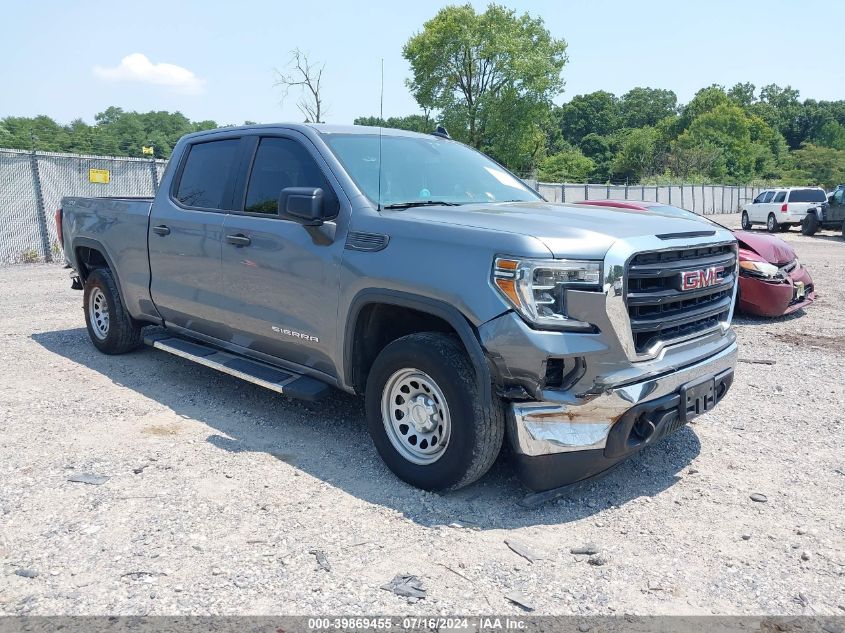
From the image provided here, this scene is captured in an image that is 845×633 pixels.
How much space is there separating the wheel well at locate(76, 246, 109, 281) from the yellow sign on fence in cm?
843

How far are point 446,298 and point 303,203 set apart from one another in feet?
3.42

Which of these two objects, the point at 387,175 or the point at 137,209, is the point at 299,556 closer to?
the point at 387,175

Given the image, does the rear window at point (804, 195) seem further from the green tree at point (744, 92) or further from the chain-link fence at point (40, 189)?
the green tree at point (744, 92)

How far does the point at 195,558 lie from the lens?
3078mm

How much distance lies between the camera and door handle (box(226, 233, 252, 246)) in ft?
14.9

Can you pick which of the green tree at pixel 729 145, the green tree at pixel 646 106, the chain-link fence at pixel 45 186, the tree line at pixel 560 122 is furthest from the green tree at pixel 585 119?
the chain-link fence at pixel 45 186

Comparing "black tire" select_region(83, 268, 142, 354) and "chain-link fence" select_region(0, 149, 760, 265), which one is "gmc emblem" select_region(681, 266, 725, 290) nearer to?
"black tire" select_region(83, 268, 142, 354)

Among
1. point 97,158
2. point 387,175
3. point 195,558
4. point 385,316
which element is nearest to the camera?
point 195,558

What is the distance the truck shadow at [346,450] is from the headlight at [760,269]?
404cm

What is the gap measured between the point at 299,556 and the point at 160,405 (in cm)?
256

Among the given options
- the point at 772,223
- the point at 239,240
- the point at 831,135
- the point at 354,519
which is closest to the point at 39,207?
the point at 239,240

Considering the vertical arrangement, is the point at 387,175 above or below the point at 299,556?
above

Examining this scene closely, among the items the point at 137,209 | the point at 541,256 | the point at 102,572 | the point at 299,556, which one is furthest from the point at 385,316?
the point at 137,209

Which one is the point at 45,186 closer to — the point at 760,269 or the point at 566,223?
the point at 760,269
